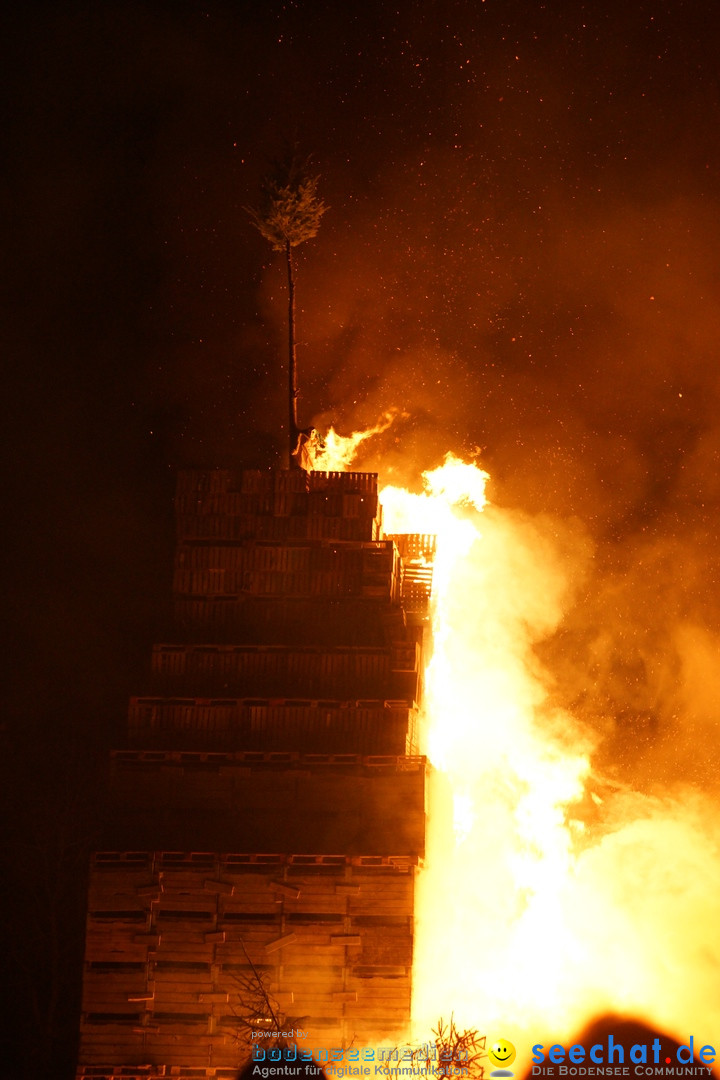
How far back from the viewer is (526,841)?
106ft

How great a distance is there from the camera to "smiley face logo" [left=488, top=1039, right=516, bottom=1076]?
2423cm

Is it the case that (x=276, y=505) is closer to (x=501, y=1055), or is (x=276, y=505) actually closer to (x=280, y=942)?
(x=280, y=942)

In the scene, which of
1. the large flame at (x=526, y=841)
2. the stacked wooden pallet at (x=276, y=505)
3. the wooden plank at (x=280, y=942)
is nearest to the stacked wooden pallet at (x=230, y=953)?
the wooden plank at (x=280, y=942)

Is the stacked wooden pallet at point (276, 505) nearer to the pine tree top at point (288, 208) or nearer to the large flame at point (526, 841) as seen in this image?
the large flame at point (526, 841)

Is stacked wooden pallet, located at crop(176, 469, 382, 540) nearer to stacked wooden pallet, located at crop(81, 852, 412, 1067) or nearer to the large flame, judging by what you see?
the large flame

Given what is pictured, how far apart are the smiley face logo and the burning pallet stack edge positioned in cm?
437

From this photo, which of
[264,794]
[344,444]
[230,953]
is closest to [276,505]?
[264,794]

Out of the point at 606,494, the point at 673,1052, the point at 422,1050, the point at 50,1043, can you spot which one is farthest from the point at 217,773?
the point at 606,494

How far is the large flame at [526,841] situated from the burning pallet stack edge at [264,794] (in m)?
2.84

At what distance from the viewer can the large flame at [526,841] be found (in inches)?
1060

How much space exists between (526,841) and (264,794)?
39.8 feet

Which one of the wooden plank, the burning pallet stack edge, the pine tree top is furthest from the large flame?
the pine tree top

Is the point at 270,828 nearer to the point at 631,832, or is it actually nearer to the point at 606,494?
the point at 631,832

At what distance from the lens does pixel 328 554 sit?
27.1 meters
